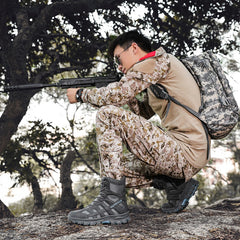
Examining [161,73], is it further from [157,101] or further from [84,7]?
[84,7]

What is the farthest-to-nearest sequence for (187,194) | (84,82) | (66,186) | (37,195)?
(37,195) → (66,186) → (84,82) → (187,194)

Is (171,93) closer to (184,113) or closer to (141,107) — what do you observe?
(184,113)

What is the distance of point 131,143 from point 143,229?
0.65 meters

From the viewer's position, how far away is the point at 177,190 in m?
2.75

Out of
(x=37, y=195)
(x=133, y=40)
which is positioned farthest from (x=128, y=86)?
(x=37, y=195)

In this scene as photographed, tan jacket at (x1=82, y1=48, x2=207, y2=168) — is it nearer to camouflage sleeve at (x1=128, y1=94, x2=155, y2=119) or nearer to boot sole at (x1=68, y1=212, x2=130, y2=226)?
camouflage sleeve at (x1=128, y1=94, x2=155, y2=119)

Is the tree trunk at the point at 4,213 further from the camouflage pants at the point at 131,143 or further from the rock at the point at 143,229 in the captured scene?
the camouflage pants at the point at 131,143

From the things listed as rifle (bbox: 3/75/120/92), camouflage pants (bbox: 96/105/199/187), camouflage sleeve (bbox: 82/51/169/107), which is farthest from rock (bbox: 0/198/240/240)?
rifle (bbox: 3/75/120/92)

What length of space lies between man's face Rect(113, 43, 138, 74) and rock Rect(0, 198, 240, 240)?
1352 millimetres

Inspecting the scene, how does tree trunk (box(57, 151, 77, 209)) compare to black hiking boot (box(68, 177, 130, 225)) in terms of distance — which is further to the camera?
tree trunk (box(57, 151, 77, 209))

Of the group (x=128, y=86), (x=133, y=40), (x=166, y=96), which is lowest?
(x=166, y=96)

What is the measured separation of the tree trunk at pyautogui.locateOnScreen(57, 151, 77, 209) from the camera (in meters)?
5.24

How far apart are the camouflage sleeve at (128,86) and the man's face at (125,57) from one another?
34 centimetres

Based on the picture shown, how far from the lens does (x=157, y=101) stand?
2.62 m
